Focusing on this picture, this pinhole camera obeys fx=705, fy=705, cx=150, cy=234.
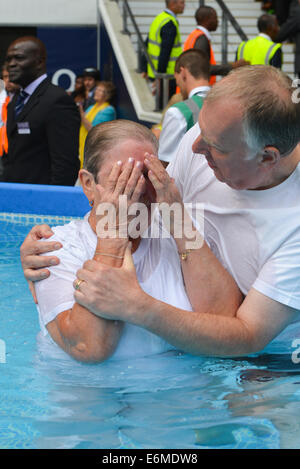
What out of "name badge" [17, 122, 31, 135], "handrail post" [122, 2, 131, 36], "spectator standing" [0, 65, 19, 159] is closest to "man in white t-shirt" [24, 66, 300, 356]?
"name badge" [17, 122, 31, 135]

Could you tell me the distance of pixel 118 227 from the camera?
6.79ft

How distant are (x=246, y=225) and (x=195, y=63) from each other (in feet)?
10.6

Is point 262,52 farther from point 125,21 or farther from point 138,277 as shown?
point 138,277

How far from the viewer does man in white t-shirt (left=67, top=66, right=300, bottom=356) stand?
6.81 feet

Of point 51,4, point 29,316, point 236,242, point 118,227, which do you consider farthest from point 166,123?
point 51,4

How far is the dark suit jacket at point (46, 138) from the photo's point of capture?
4.73m

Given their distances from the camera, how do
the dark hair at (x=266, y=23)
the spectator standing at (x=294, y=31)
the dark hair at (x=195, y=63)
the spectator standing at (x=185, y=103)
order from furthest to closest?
1. the spectator standing at (x=294, y=31)
2. the dark hair at (x=266, y=23)
3. the dark hair at (x=195, y=63)
4. the spectator standing at (x=185, y=103)

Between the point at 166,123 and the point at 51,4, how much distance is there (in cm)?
790

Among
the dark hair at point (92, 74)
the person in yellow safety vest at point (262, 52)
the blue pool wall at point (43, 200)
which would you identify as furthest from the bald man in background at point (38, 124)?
the dark hair at point (92, 74)

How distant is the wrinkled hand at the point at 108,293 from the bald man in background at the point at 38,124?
9.23 ft

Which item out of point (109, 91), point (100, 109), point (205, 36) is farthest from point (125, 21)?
point (205, 36)

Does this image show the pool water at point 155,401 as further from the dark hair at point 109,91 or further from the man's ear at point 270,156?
the dark hair at point 109,91

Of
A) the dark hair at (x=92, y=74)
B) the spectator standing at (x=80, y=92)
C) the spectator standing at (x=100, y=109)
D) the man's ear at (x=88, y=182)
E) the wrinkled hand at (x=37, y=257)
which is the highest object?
the man's ear at (x=88, y=182)
